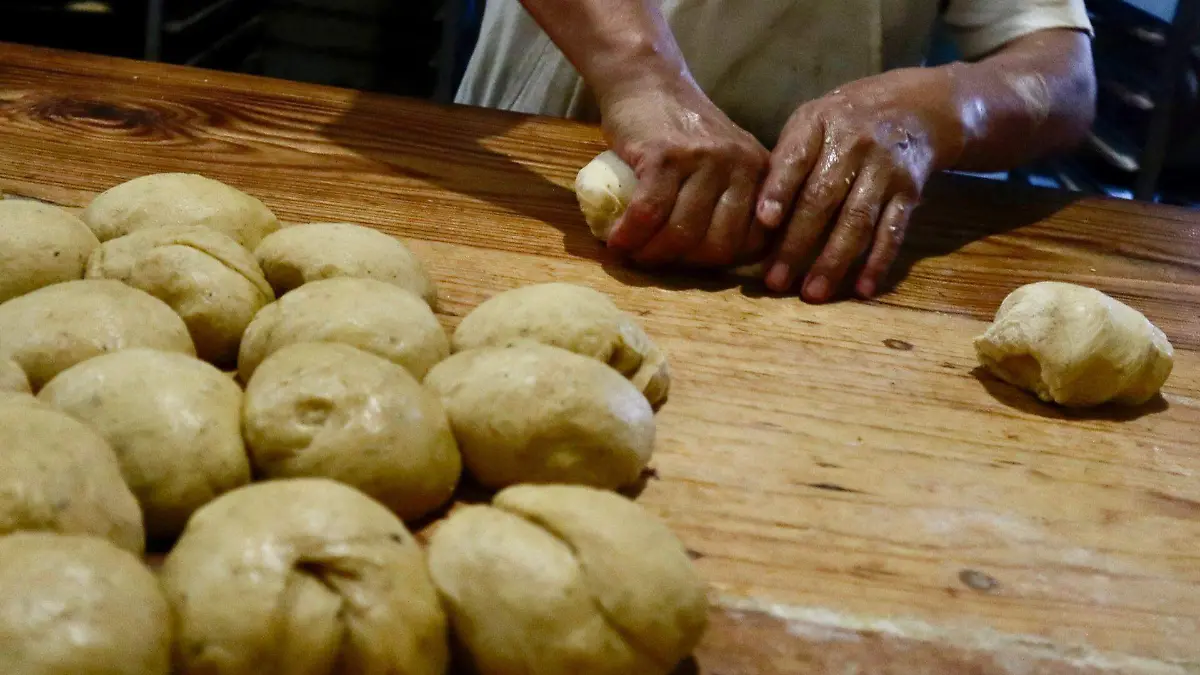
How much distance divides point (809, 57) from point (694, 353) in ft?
3.17

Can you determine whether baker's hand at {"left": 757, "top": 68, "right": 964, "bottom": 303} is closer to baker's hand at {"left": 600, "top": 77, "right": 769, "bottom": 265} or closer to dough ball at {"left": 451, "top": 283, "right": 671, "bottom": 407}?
baker's hand at {"left": 600, "top": 77, "right": 769, "bottom": 265}

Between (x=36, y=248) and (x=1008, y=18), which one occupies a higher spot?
(x=1008, y=18)

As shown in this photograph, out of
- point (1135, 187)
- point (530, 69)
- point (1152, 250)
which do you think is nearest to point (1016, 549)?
point (1152, 250)

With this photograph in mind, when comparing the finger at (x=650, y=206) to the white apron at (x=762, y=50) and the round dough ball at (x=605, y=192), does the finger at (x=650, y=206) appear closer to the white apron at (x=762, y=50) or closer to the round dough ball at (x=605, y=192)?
the round dough ball at (x=605, y=192)

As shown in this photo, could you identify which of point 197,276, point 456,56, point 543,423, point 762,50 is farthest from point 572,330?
point 456,56

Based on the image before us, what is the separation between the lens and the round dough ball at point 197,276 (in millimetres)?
1114

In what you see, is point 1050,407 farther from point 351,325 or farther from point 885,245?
point 351,325

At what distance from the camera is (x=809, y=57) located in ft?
6.70

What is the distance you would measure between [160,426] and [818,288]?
0.99 metres

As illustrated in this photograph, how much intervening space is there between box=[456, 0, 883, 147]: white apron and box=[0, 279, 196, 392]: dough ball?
129 cm

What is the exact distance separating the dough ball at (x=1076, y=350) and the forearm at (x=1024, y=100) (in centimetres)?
52

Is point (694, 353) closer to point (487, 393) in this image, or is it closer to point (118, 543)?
point (487, 393)

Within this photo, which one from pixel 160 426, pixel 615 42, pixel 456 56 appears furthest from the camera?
pixel 456 56

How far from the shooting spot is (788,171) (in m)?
1.56
